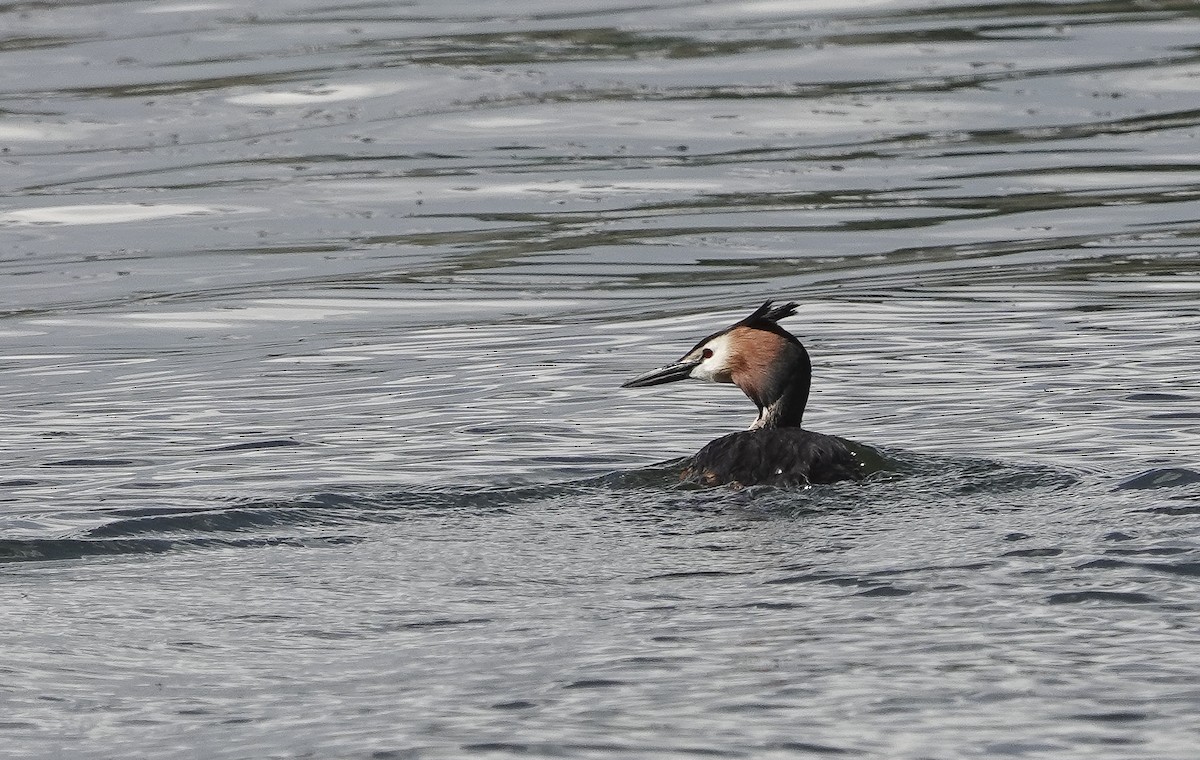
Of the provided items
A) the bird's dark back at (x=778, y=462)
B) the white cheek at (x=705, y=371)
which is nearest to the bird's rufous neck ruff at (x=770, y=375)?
the white cheek at (x=705, y=371)

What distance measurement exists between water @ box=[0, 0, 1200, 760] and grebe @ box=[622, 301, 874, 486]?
13 centimetres

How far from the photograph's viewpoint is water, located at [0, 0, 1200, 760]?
566 centimetres

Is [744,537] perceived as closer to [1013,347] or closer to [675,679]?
[675,679]

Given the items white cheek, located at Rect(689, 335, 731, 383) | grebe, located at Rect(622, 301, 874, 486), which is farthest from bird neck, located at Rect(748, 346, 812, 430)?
white cheek, located at Rect(689, 335, 731, 383)

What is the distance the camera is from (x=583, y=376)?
10.6m

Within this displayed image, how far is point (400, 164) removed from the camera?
1744 cm

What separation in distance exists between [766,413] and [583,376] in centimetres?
213

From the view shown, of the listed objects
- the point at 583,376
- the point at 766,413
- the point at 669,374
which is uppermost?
the point at 669,374

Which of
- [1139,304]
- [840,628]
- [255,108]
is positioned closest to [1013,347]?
[1139,304]

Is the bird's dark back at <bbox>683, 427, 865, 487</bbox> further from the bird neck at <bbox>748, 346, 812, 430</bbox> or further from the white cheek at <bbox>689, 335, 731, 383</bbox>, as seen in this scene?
the white cheek at <bbox>689, 335, 731, 383</bbox>

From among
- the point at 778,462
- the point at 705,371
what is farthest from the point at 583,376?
the point at 778,462

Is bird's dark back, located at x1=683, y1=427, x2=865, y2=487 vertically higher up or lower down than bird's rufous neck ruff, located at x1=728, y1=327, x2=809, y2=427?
lower down

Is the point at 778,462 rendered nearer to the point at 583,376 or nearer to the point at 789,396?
the point at 789,396

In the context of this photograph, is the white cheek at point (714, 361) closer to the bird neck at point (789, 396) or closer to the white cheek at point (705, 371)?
the white cheek at point (705, 371)
